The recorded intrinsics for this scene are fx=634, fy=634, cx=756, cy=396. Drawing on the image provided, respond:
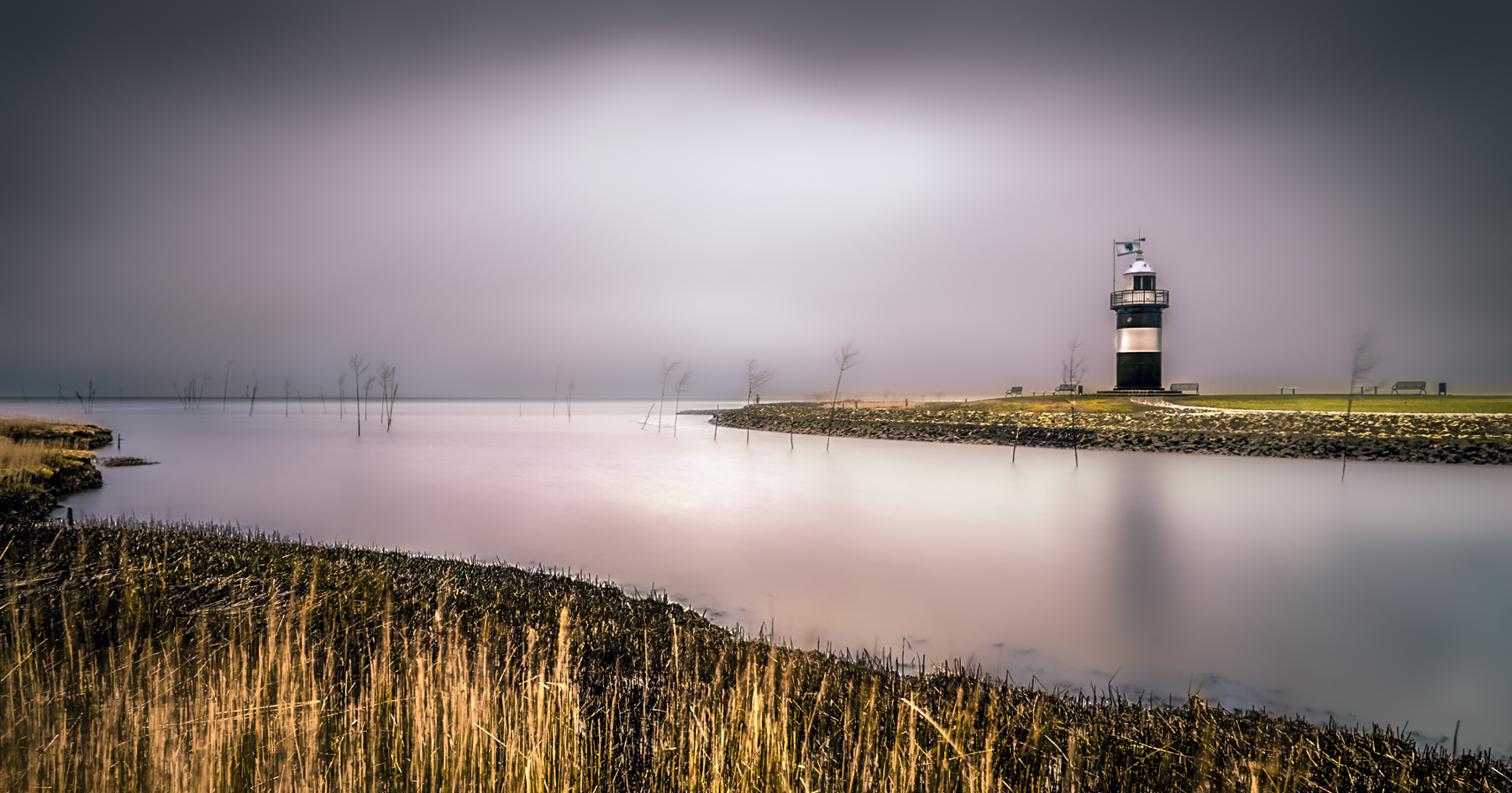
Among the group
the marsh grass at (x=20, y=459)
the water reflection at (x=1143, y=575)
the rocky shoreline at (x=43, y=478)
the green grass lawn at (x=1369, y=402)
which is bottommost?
the water reflection at (x=1143, y=575)

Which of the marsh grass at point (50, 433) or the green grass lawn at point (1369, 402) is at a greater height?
the green grass lawn at point (1369, 402)

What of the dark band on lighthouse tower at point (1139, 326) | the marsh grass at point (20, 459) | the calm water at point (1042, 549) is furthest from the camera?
the dark band on lighthouse tower at point (1139, 326)

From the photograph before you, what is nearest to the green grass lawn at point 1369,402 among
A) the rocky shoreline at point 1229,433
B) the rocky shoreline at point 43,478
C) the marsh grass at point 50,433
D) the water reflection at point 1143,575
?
the rocky shoreline at point 1229,433

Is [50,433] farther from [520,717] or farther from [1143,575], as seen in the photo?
[1143,575]

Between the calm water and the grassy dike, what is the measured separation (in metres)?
2.32

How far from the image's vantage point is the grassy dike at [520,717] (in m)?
Result: 3.44

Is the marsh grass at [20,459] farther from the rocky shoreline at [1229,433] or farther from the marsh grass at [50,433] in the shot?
the rocky shoreline at [1229,433]

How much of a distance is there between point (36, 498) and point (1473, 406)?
73.4m

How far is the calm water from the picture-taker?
843 centimetres

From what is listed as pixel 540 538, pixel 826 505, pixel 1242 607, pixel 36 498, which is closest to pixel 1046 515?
pixel 826 505

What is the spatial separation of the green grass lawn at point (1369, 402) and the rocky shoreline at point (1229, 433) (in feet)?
20.0

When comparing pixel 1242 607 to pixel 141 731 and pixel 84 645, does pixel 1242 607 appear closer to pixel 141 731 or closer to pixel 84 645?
pixel 141 731

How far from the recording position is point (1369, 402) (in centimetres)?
5038

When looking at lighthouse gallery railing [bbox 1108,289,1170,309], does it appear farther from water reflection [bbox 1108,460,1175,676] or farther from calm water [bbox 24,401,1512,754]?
water reflection [bbox 1108,460,1175,676]
